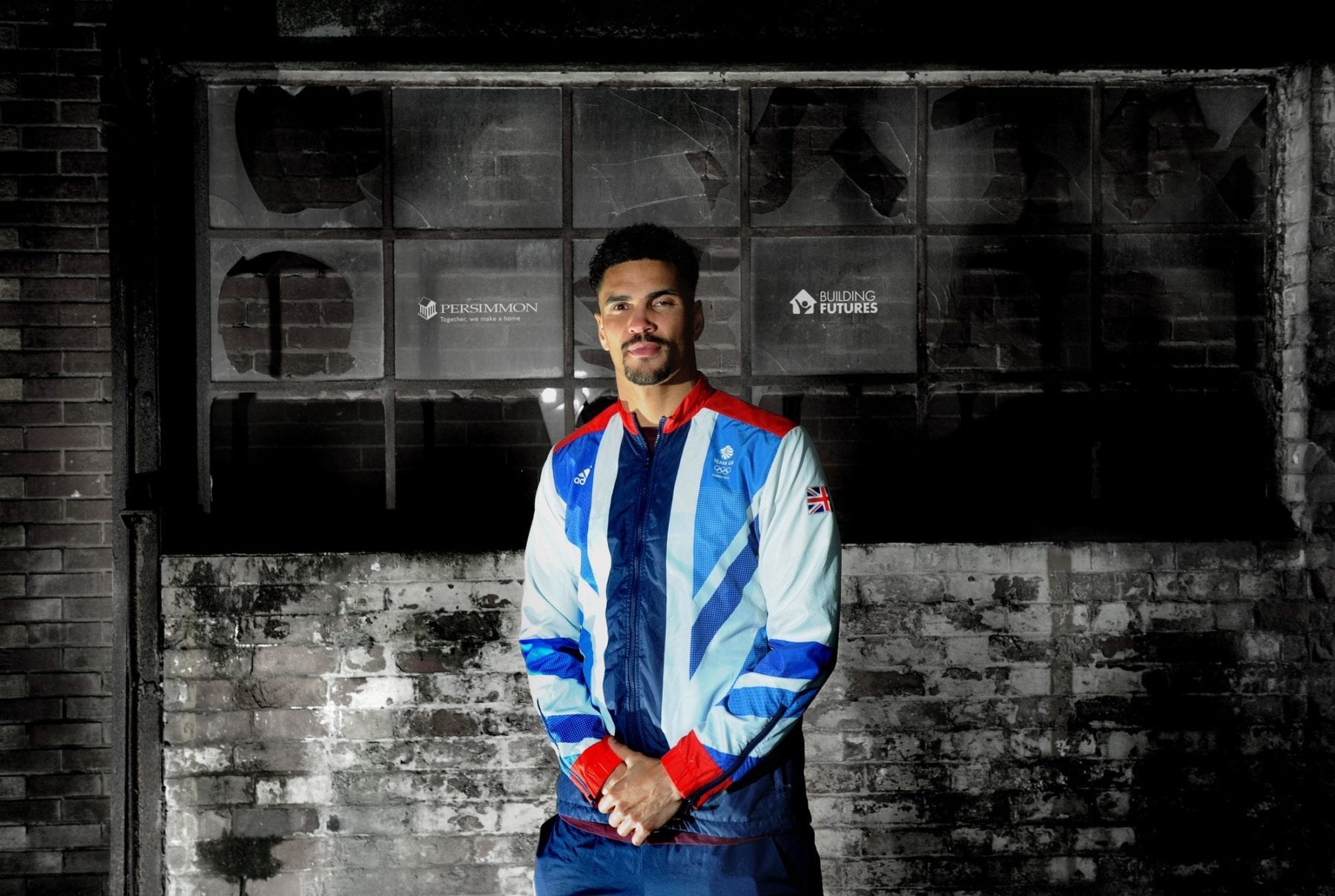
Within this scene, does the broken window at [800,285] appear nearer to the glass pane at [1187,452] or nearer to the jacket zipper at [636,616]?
the glass pane at [1187,452]

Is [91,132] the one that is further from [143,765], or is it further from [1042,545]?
[1042,545]

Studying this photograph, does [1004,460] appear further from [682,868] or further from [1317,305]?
[682,868]

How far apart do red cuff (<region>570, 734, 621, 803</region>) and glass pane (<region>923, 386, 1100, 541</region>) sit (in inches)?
77.2

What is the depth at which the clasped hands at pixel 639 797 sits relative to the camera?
1.76 m

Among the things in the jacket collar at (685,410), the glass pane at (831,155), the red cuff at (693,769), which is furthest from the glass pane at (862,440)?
the red cuff at (693,769)

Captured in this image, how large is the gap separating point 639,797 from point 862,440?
6.43 ft

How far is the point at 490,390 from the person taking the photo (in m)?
3.32

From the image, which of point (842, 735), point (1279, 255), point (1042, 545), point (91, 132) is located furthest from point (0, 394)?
point (1279, 255)

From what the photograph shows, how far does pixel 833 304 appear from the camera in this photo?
132 inches

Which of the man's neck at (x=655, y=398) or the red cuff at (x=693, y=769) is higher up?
the man's neck at (x=655, y=398)

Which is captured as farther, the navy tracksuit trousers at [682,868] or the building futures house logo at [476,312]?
the building futures house logo at [476,312]

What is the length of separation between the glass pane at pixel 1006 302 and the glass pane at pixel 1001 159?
111mm

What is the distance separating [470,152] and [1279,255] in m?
3.26

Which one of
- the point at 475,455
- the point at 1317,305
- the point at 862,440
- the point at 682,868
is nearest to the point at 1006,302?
the point at 862,440
